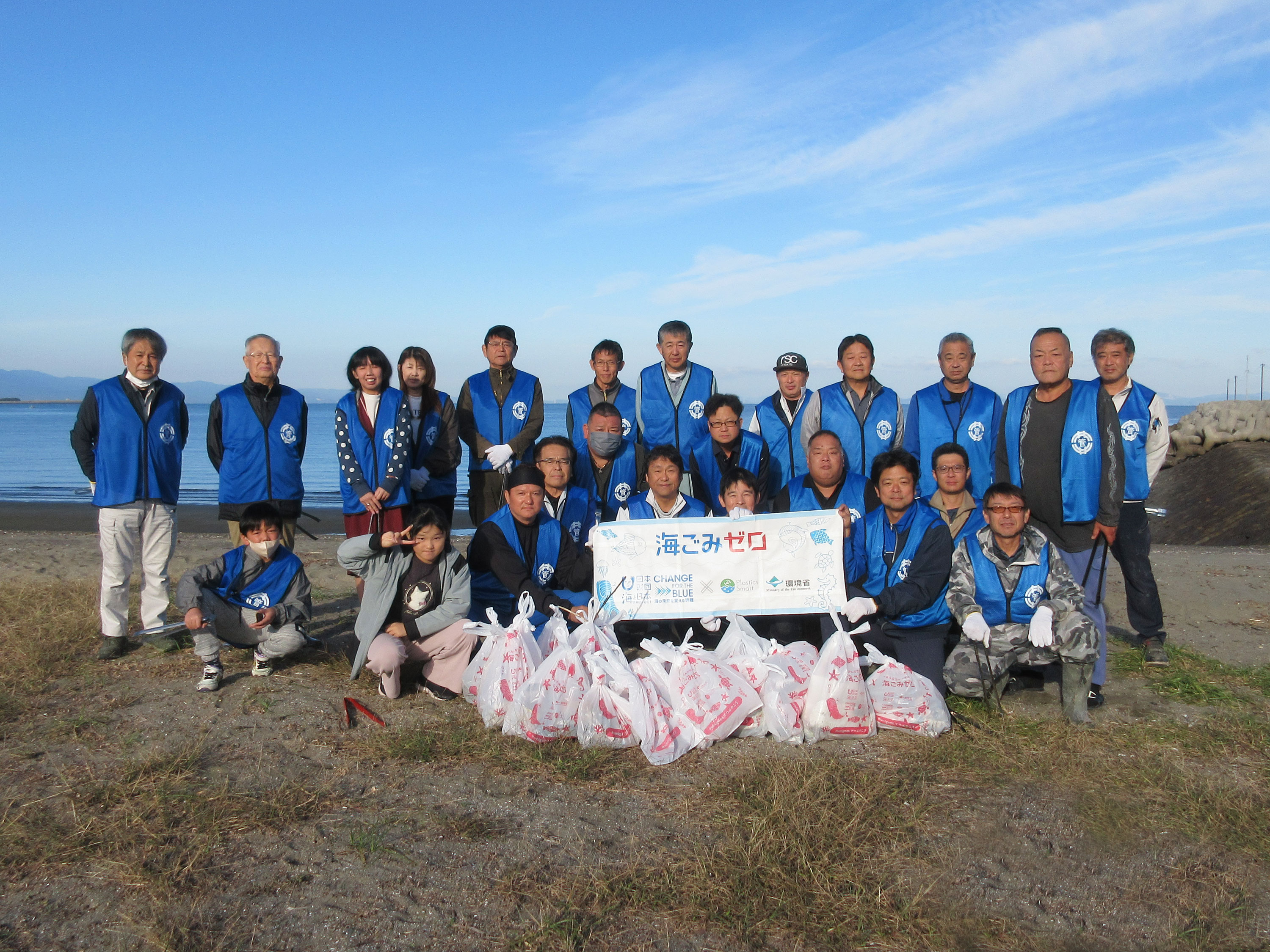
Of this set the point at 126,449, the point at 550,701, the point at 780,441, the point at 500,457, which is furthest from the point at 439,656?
the point at 780,441

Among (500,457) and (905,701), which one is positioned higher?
(500,457)

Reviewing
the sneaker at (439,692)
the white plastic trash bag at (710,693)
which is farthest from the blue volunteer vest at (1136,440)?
the sneaker at (439,692)

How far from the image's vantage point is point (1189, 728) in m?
4.68

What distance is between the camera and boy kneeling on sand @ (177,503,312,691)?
18.0 feet

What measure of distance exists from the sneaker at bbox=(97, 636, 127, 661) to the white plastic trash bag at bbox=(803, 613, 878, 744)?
4.76 metres

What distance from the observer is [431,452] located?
260 inches

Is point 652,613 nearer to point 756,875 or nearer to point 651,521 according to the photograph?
point 651,521

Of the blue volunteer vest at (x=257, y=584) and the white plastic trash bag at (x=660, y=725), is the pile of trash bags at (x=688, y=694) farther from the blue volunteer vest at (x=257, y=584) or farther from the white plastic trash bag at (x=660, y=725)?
the blue volunteer vest at (x=257, y=584)

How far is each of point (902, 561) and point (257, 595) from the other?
4.16m

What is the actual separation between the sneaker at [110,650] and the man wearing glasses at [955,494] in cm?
564

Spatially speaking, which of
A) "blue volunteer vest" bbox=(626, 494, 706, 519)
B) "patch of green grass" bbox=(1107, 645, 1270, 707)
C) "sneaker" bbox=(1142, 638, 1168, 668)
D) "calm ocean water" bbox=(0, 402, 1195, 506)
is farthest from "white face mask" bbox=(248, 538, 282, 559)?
"calm ocean water" bbox=(0, 402, 1195, 506)

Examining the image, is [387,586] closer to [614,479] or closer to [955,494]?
[614,479]

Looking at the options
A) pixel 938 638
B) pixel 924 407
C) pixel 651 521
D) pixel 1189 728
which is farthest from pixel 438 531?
pixel 1189 728

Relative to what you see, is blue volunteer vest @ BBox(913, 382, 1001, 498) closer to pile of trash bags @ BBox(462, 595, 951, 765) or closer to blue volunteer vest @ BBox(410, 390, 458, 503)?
pile of trash bags @ BBox(462, 595, 951, 765)
